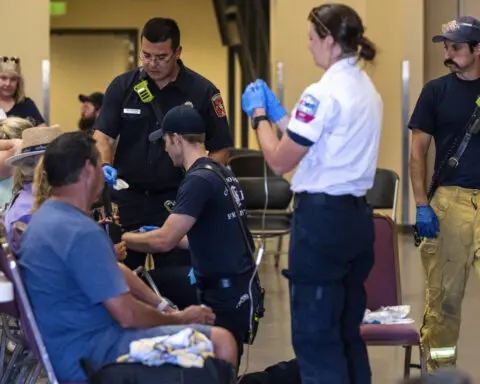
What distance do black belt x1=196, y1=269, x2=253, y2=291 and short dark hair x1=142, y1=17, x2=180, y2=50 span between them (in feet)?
4.04

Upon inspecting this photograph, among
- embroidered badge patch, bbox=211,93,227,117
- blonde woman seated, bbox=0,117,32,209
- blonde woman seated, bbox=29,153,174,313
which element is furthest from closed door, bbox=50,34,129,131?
blonde woman seated, bbox=29,153,174,313

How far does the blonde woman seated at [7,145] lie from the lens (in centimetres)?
486

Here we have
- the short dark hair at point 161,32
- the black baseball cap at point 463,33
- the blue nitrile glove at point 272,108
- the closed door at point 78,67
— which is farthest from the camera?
the closed door at point 78,67

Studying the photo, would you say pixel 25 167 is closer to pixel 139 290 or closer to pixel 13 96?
pixel 139 290

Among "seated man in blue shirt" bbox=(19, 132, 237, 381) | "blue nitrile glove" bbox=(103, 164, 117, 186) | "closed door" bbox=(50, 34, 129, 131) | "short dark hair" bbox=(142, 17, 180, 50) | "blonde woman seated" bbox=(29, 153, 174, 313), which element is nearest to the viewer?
"seated man in blue shirt" bbox=(19, 132, 237, 381)

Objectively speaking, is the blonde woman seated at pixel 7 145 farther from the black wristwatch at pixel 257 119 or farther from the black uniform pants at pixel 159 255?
the black wristwatch at pixel 257 119

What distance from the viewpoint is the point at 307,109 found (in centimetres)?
332

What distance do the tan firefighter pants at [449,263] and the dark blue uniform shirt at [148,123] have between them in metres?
1.07

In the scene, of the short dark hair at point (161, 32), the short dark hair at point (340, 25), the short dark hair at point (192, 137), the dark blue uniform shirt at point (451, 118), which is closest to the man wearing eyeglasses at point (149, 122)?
the short dark hair at point (161, 32)

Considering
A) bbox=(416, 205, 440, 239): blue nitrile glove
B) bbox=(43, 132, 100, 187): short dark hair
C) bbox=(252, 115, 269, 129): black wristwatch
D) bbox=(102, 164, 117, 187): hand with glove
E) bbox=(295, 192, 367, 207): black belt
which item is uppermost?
bbox=(252, 115, 269, 129): black wristwatch

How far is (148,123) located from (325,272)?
5.57ft

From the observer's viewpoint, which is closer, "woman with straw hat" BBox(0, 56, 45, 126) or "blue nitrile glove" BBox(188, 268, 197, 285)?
"blue nitrile glove" BBox(188, 268, 197, 285)

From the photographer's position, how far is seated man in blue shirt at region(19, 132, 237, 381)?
3172 millimetres

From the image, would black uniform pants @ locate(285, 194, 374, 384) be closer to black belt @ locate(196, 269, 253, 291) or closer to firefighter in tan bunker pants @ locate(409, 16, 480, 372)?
black belt @ locate(196, 269, 253, 291)
